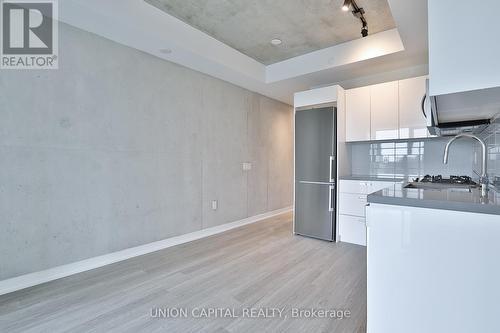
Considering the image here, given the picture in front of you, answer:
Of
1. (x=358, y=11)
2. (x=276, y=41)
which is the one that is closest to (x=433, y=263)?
(x=358, y=11)

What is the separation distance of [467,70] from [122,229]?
328cm

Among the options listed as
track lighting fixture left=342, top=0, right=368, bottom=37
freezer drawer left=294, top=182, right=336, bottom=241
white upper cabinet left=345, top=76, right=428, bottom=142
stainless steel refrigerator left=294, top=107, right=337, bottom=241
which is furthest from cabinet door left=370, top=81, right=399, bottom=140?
freezer drawer left=294, top=182, right=336, bottom=241

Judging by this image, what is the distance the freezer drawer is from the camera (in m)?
3.57

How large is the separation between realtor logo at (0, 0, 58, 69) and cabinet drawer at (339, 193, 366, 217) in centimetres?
381

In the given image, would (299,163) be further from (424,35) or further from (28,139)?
(28,139)

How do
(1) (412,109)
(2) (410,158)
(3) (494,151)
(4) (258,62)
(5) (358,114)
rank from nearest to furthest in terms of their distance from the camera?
1. (3) (494,151)
2. (1) (412,109)
3. (2) (410,158)
4. (5) (358,114)
5. (4) (258,62)

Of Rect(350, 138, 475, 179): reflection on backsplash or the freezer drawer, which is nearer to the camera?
Rect(350, 138, 475, 179): reflection on backsplash

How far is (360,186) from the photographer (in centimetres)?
339

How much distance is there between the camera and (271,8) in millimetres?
2760

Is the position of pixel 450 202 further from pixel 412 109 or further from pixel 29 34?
pixel 29 34

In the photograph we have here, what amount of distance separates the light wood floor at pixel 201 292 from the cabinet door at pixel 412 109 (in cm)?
172

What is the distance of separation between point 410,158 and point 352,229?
4.43 feet

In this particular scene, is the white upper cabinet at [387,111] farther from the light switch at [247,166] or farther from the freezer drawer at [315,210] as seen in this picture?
the light switch at [247,166]

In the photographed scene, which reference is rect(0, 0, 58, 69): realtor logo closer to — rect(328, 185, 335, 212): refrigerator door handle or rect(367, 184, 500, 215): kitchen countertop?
rect(367, 184, 500, 215): kitchen countertop
